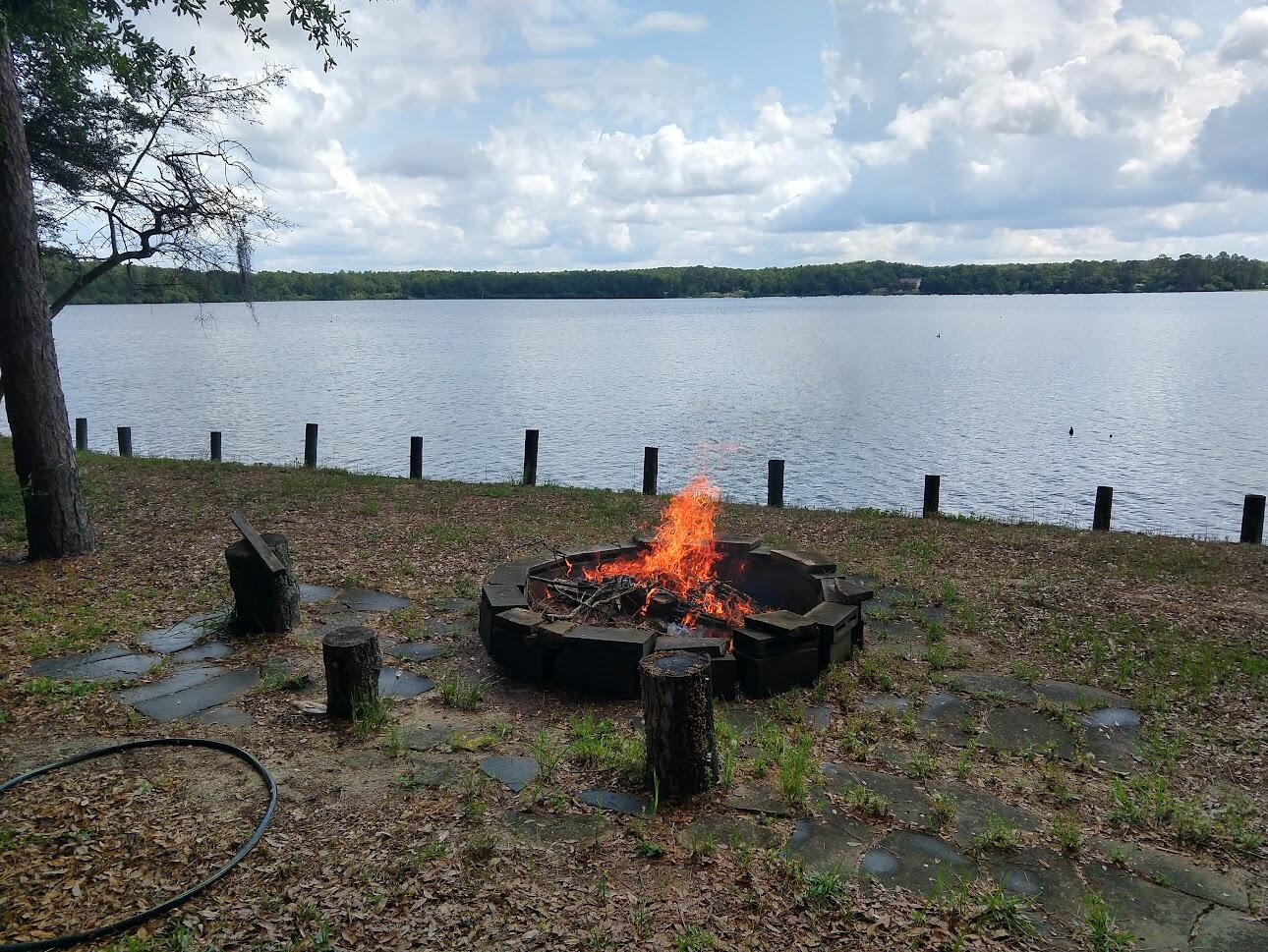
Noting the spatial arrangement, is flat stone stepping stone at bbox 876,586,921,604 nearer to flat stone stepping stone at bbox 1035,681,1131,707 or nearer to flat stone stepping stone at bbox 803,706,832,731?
flat stone stepping stone at bbox 1035,681,1131,707

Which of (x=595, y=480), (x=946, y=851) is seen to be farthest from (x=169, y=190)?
(x=946, y=851)

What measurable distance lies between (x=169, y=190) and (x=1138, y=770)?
15.2 m

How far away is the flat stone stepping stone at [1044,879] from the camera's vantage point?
13.1 feet

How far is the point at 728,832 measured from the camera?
454 cm

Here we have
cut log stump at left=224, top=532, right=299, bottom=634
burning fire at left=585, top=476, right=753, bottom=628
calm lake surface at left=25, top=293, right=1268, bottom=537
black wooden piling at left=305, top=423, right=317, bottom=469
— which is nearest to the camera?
cut log stump at left=224, top=532, right=299, bottom=634

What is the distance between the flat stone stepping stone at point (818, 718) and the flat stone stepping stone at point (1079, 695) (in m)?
1.77

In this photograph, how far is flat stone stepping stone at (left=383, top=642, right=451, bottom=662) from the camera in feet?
23.3

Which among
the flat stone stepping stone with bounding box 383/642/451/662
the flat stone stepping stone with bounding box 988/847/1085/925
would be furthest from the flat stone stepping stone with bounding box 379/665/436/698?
the flat stone stepping stone with bounding box 988/847/1085/925

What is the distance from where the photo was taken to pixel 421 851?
14.1 ft

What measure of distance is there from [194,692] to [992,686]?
611cm

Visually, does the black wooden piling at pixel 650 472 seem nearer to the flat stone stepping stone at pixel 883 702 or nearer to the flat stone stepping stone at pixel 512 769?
the flat stone stepping stone at pixel 883 702

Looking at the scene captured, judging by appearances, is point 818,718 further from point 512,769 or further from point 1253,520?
point 1253,520

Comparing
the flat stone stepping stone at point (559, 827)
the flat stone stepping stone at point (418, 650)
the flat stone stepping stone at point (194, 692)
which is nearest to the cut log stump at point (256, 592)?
the flat stone stepping stone at point (194, 692)

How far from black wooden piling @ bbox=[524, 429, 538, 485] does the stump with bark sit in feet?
35.8
